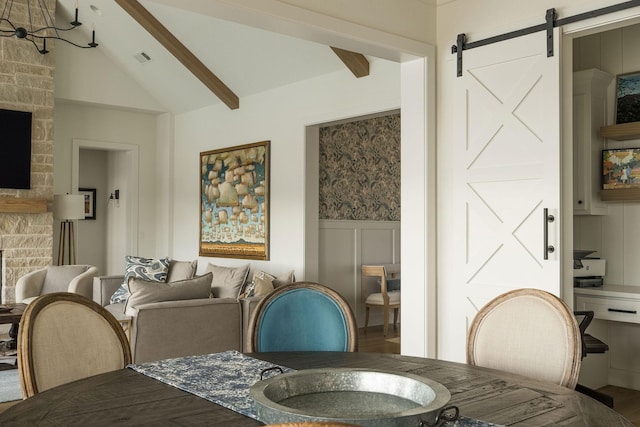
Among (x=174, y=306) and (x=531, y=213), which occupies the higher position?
(x=531, y=213)

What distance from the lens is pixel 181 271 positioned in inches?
265

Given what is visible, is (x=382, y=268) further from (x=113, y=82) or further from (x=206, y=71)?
(x=113, y=82)

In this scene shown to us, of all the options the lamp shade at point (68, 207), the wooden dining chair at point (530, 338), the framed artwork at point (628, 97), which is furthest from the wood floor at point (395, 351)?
the lamp shade at point (68, 207)

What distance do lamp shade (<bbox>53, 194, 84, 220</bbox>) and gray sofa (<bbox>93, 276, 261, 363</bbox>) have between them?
2985 mm

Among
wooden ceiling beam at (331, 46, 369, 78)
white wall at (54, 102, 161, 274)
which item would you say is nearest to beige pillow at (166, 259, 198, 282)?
white wall at (54, 102, 161, 274)

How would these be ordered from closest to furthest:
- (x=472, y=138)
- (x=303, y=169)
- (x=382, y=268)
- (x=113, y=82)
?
(x=472, y=138), (x=303, y=169), (x=382, y=268), (x=113, y=82)

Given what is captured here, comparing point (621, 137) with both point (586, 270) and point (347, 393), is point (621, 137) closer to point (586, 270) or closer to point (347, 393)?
point (586, 270)

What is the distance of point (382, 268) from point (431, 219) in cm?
295

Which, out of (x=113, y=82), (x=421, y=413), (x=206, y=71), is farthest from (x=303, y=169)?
(x=421, y=413)

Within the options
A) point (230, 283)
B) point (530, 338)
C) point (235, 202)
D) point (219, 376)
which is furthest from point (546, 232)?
point (235, 202)

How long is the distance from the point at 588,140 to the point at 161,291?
3253 mm

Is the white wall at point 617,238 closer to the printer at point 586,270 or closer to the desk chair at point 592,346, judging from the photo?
the printer at point 586,270

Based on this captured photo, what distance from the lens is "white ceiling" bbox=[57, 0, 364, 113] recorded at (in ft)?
21.4

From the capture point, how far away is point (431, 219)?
172 inches
